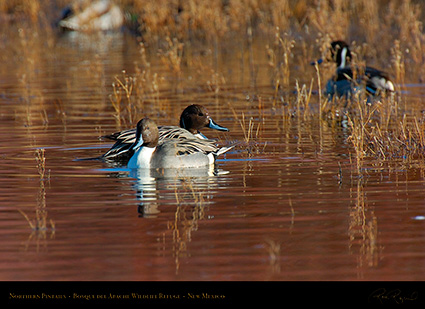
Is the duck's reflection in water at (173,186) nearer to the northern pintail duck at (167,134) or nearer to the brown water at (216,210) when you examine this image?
the brown water at (216,210)

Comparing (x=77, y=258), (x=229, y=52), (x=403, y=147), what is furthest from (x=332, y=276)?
(x=229, y=52)

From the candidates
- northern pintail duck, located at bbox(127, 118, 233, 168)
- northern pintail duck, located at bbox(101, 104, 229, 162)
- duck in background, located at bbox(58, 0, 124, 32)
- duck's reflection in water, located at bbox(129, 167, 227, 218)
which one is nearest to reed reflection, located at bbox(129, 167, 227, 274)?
duck's reflection in water, located at bbox(129, 167, 227, 218)

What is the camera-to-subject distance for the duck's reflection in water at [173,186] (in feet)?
25.0

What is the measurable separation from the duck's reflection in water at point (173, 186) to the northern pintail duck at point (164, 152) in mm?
125

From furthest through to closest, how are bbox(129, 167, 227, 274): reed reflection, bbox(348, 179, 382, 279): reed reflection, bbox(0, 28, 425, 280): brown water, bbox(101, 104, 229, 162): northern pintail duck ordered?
bbox(101, 104, 229, 162): northern pintail duck
bbox(129, 167, 227, 274): reed reflection
bbox(348, 179, 382, 279): reed reflection
bbox(0, 28, 425, 280): brown water

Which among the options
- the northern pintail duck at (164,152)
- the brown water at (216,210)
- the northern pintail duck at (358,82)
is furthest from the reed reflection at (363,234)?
the northern pintail duck at (358,82)

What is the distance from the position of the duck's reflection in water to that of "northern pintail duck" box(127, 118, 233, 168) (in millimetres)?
125

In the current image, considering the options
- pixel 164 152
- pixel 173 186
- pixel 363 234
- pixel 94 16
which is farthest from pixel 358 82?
pixel 94 16

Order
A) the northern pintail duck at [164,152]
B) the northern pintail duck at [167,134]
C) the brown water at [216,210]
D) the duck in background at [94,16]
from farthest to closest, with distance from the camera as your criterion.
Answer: the duck in background at [94,16], the northern pintail duck at [167,134], the northern pintail duck at [164,152], the brown water at [216,210]

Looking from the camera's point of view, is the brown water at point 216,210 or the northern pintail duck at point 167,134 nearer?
the brown water at point 216,210

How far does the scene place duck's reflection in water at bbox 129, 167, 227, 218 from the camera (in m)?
7.63

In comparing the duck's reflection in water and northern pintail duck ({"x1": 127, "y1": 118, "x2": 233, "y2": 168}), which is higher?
northern pintail duck ({"x1": 127, "y1": 118, "x2": 233, "y2": 168})

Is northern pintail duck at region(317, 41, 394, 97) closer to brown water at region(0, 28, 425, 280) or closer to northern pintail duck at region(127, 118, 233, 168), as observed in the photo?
brown water at region(0, 28, 425, 280)
